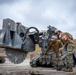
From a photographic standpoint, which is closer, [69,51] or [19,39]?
[69,51]

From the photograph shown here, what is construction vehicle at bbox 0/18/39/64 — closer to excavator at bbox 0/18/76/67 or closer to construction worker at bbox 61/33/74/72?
excavator at bbox 0/18/76/67

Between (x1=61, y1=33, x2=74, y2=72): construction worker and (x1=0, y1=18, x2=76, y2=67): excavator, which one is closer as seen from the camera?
(x1=61, y1=33, x2=74, y2=72): construction worker

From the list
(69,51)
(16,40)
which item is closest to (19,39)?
Result: (16,40)

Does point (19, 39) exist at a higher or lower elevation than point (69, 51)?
higher

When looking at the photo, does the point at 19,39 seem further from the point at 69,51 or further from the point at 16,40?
the point at 69,51

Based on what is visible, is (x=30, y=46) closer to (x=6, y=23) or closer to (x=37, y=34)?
(x=37, y=34)

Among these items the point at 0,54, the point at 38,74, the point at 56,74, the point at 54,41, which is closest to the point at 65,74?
the point at 56,74

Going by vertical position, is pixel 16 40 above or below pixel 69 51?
above

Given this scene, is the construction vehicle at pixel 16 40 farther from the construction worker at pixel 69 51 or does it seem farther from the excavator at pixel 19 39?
the construction worker at pixel 69 51

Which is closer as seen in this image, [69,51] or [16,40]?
[69,51]

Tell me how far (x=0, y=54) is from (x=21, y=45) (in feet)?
28.1

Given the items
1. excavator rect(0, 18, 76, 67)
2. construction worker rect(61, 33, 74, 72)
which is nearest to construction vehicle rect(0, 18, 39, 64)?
excavator rect(0, 18, 76, 67)

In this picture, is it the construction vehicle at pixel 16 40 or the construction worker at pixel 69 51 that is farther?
the construction vehicle at pixel 16 40

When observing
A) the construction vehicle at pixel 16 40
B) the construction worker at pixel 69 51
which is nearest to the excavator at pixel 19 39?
the construction vehicle at pixel 16 40
